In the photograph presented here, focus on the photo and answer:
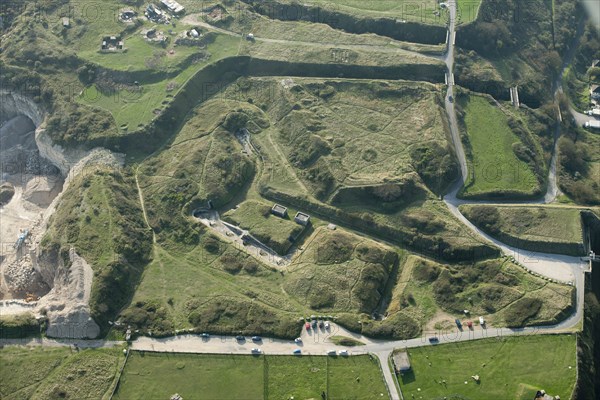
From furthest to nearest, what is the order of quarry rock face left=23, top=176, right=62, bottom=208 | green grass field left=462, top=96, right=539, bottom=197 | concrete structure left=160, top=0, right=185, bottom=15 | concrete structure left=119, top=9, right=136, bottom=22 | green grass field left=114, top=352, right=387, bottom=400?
concrete structure left=160, top=0, right=185, bottom=15
concrete structure left=119, top=9, right=136, bottom=22
quarry rock face left=23, top=176, right=62, bottom=208
green grass field left=462, top=96, right=539, bottom=197
green grass field left=114, top=352, right=387, bottom=400

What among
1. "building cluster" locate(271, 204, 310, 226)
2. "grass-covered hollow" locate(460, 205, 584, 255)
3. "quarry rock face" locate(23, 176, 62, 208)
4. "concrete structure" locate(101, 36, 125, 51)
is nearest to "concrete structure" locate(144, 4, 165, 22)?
"concrete structure" locate(101, 36, 125, 51)

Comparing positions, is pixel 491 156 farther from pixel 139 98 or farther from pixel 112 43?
pixel 112 43

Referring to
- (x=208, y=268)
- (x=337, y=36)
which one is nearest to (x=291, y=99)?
(x=337, y=36)

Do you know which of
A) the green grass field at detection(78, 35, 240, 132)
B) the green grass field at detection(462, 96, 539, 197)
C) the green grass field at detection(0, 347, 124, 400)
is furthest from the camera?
the green grass field at detection(78, 35, 240, 132)

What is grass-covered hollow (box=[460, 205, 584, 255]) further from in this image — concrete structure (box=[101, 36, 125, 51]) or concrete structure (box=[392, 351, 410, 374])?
concrete structure (box=[101, 36, 125, 51])

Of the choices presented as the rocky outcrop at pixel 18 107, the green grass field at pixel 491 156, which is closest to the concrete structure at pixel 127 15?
the rocky outcrop at pixel 18 107

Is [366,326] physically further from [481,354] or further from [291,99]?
[291,99]

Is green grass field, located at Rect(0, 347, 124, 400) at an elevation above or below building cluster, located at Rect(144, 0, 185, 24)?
below
